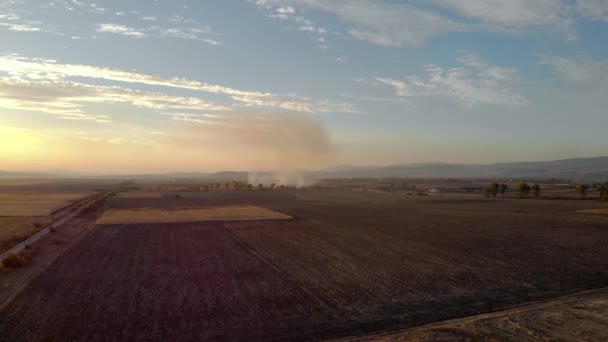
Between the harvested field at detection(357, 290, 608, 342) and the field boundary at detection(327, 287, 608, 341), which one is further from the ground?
the harvested field at detection(357, 290, 608, 342)

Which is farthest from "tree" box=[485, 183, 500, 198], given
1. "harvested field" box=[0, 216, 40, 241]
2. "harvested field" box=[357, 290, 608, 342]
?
"harvested field" box=[0, 216, 40, 241]

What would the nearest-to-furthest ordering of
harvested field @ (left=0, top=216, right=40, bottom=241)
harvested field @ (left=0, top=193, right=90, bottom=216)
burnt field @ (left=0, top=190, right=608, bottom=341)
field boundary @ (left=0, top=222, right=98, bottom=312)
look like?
1. burnt field @ (left=0, top=190, right=608, bottom=341)
2. field boundary @ (left=0, top=222, right=98, bottom=312)
3. harvested field @ (left=0, top=216, right=40, bottom=241)
4. harvested field @ (left=0, top=193, right=90, bottom=216)

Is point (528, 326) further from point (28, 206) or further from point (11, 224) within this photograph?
point (28, 206)

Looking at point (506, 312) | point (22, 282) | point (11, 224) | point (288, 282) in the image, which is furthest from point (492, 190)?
point (22, 282)

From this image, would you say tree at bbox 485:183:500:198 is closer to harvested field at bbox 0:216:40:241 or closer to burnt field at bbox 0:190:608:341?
burnt field at bbox 0:190:608:341

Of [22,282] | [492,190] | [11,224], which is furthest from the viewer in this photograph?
[492,190]

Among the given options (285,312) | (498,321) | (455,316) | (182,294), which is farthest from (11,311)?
(498,321)

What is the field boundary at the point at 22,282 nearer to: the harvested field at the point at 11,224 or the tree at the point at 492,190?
the harvested field at the point at 11,224

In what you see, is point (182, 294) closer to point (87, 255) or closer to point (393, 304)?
point (393, 304)
